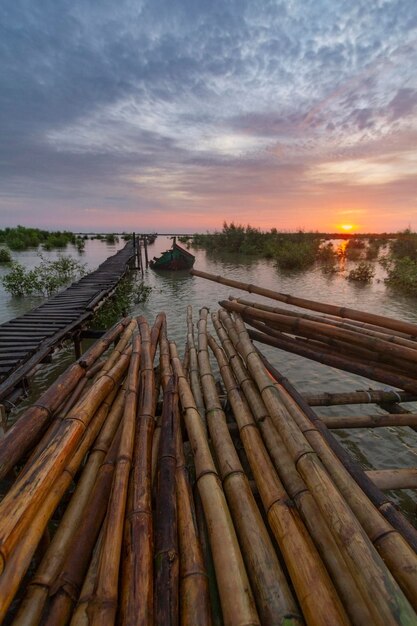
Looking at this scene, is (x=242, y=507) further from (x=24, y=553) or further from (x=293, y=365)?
(x=293, y=365)

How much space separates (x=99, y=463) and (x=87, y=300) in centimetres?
777

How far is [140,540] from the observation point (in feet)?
6.16

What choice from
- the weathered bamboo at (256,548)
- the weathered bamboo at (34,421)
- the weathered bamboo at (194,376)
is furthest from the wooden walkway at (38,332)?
the weathered bamboo at (256,548)

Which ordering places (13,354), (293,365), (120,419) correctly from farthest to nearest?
(293,365) → (13,354) → (120,419)

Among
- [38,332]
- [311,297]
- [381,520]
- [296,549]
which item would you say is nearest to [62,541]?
[296,549]

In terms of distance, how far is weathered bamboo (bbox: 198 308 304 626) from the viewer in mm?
1548

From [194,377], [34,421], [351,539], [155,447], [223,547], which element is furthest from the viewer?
[194,377]

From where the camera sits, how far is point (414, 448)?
504 cm

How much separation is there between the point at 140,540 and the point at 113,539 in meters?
0.18

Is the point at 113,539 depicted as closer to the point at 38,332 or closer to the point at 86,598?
the point at 86,598

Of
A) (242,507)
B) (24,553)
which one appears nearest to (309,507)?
(242,507)

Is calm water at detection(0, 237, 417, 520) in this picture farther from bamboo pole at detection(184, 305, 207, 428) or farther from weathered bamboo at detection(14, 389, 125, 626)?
weathered bamboo at detection(14, 389, 125, 626)

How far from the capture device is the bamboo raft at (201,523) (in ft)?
5.05

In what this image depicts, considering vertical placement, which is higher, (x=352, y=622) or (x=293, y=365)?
Result: (x=352, y=622)
